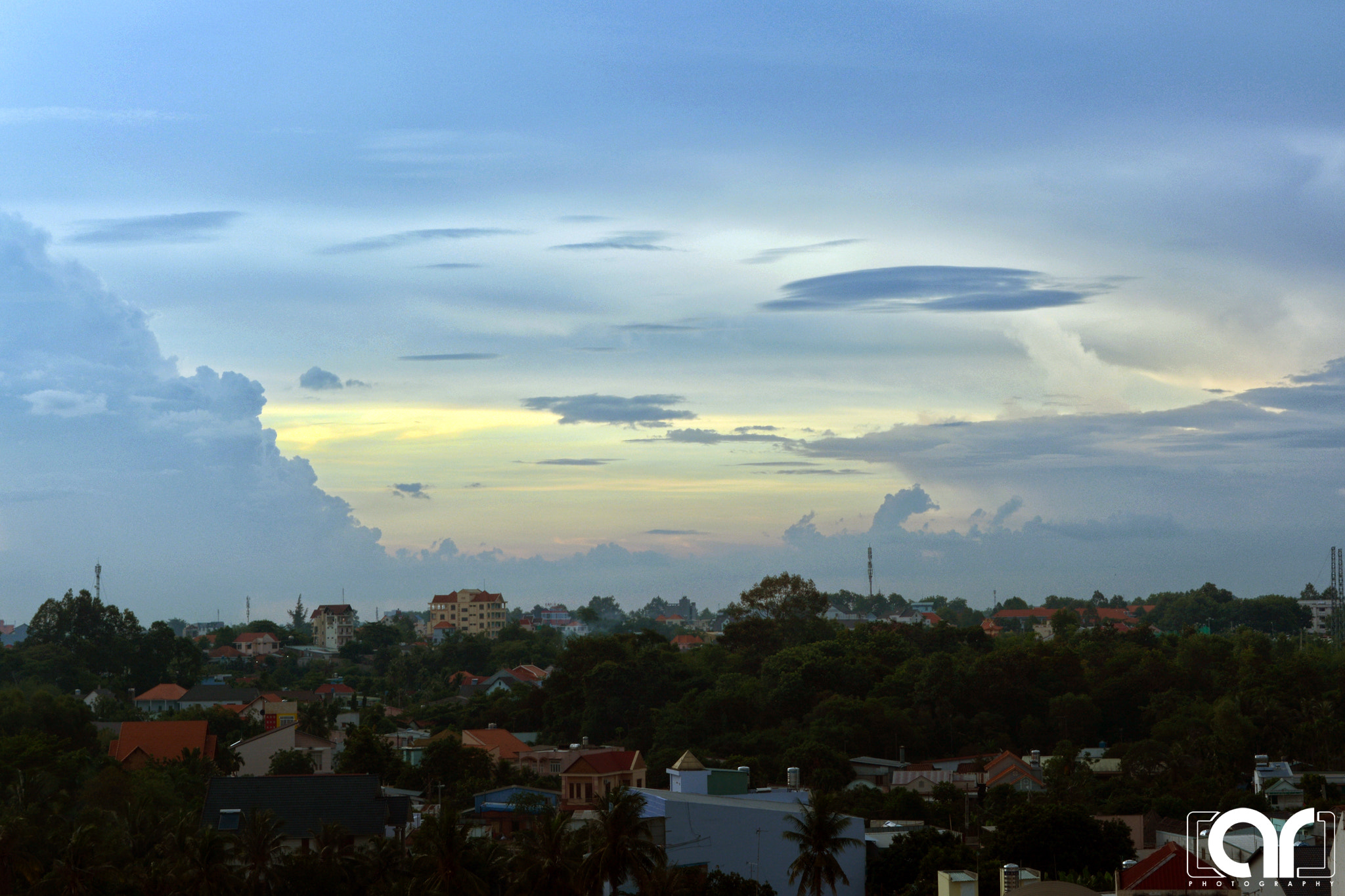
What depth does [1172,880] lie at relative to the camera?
1029 inches

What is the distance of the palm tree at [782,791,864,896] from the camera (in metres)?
34.5

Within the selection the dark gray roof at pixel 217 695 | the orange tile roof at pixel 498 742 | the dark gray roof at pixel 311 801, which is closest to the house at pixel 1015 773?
the orange tile roof at pixel 498 742

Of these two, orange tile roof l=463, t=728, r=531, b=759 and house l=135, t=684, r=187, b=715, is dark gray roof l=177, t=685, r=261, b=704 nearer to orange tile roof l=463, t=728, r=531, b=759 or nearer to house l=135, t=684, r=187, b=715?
house l=135, t=684, r=187, b=715

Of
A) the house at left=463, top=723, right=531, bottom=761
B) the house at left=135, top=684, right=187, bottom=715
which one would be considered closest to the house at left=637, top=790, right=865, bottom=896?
the house at left=463, top=723, right=531, bottom=761

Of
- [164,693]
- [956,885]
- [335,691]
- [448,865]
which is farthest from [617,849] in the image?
[335,691]

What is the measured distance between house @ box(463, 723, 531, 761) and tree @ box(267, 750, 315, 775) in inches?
304

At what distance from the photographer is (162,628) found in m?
101

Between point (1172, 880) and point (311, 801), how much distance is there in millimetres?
25621

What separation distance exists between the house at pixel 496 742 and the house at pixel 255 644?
72169mm

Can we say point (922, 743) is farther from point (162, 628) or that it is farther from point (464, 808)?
point (162, 628)

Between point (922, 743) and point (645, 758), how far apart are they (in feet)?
46.4

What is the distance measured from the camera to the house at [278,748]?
6256 centimetres

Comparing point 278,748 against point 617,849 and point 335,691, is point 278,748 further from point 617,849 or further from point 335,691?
point 335,691

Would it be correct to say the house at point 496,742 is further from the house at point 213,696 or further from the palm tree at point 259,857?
the palm tree at point 259,857
